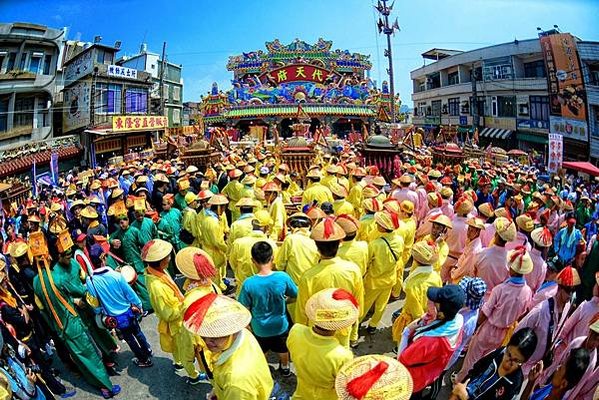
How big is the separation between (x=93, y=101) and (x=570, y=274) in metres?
25.7

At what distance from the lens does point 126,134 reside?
2677 cm

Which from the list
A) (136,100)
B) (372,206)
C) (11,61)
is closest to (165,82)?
(136,100)

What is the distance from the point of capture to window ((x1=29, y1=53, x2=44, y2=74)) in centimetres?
2269

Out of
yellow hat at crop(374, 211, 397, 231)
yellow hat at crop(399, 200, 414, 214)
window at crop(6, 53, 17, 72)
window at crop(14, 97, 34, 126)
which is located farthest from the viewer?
window at crop(14, 97, 34, 126)

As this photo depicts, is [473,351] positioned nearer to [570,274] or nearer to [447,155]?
[570,274]

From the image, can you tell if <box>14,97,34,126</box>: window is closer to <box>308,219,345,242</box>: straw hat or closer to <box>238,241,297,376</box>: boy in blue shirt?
<box>238,241,297,376</box>: boy in blue shirt

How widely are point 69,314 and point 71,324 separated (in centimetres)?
10

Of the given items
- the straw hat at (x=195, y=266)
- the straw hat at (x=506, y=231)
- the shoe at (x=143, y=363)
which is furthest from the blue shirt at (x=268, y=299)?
the straw hat at (x=506, y=231)

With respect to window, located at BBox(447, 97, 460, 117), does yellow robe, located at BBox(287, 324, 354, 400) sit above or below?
below

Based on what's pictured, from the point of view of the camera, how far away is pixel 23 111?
73.0 ft

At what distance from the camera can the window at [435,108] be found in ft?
120

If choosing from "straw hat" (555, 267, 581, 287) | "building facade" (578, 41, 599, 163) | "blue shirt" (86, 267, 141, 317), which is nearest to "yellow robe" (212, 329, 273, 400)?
"blue shirt" (86, 267, 141, 317)

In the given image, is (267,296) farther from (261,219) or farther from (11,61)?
(11,61)

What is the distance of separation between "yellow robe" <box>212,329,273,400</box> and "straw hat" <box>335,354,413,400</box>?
54 centimetres
